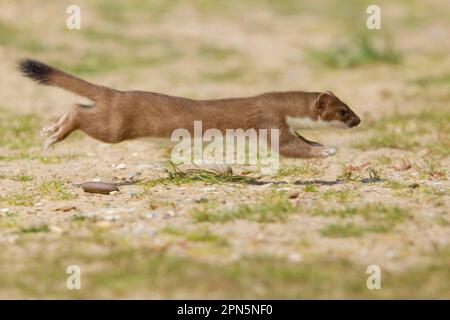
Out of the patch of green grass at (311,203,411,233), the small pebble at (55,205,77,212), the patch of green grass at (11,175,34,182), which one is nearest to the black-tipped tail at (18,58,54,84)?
the patch of green grass at (11,175,34,182)

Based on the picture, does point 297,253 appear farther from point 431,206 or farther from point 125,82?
point 125,82

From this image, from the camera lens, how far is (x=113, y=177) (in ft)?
25.1

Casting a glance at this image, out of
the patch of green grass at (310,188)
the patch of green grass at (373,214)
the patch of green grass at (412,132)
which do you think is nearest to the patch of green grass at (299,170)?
the patch of green grass at (310,188)

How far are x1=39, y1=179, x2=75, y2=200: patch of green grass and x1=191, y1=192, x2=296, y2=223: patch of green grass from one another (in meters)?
1.18

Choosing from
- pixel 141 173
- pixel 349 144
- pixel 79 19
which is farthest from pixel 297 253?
pixel 79 19

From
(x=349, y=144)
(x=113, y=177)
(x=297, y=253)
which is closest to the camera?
Result: (x=297, y=253)

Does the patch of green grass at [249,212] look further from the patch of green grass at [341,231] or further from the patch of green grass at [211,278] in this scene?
the patch of green grass at [211,278]

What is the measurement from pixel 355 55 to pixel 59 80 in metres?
7.44

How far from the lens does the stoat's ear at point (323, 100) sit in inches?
294

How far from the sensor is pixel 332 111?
7.54 metres

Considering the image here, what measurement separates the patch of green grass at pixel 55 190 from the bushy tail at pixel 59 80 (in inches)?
28.6

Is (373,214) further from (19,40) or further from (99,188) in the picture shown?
(19,40)

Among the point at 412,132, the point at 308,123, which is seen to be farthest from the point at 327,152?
the point at 412,132

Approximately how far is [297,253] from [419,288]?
0.77 metres
